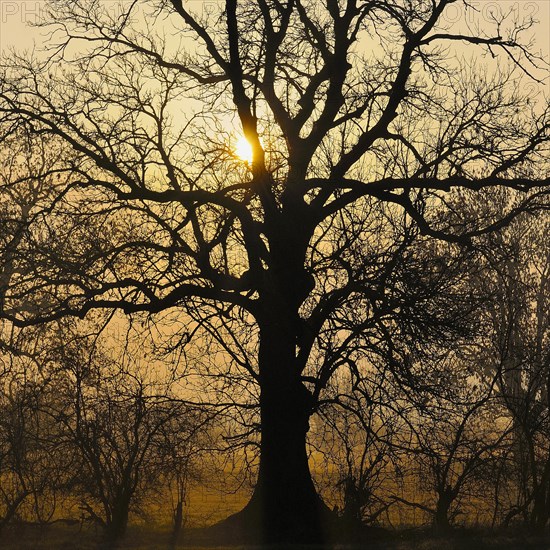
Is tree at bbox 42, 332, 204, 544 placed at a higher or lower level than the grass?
higher

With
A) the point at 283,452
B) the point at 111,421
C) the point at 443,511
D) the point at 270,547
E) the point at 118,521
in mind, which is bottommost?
the point at 270,547

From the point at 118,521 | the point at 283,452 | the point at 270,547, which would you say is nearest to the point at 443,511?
the point at 283,452

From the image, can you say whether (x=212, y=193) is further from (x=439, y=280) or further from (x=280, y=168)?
(x=439, y=280)

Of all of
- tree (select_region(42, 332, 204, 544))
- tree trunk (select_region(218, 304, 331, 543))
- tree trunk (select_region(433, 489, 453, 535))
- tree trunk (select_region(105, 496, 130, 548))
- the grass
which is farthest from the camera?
tree trunk (select_region(105, 496, 130, 548))

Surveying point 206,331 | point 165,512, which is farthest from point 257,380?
point 165,512

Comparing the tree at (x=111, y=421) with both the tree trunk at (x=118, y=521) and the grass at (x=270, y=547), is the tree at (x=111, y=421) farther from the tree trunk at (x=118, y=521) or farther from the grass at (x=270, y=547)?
the grass at (x=270, y=547)

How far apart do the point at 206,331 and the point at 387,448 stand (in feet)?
11.6

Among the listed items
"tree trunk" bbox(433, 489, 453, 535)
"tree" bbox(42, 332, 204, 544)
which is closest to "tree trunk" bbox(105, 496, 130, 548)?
"tree" bbox(42, 332, 204, 544)

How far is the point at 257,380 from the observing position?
14336 millimetres

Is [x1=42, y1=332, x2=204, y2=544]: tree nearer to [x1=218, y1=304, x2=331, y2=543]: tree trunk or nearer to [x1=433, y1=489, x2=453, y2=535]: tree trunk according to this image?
[x1=218, y1=304, x2=331, y2=543]: tree trunk

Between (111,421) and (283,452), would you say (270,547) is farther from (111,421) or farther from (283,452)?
(111,421)

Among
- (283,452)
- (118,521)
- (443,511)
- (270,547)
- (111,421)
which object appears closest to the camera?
(270,547)

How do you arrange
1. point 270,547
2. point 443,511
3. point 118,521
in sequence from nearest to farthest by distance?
point 270,547
point 443,511
point 118,521

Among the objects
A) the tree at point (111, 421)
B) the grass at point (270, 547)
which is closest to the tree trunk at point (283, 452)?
the grass at point (270, 547)
